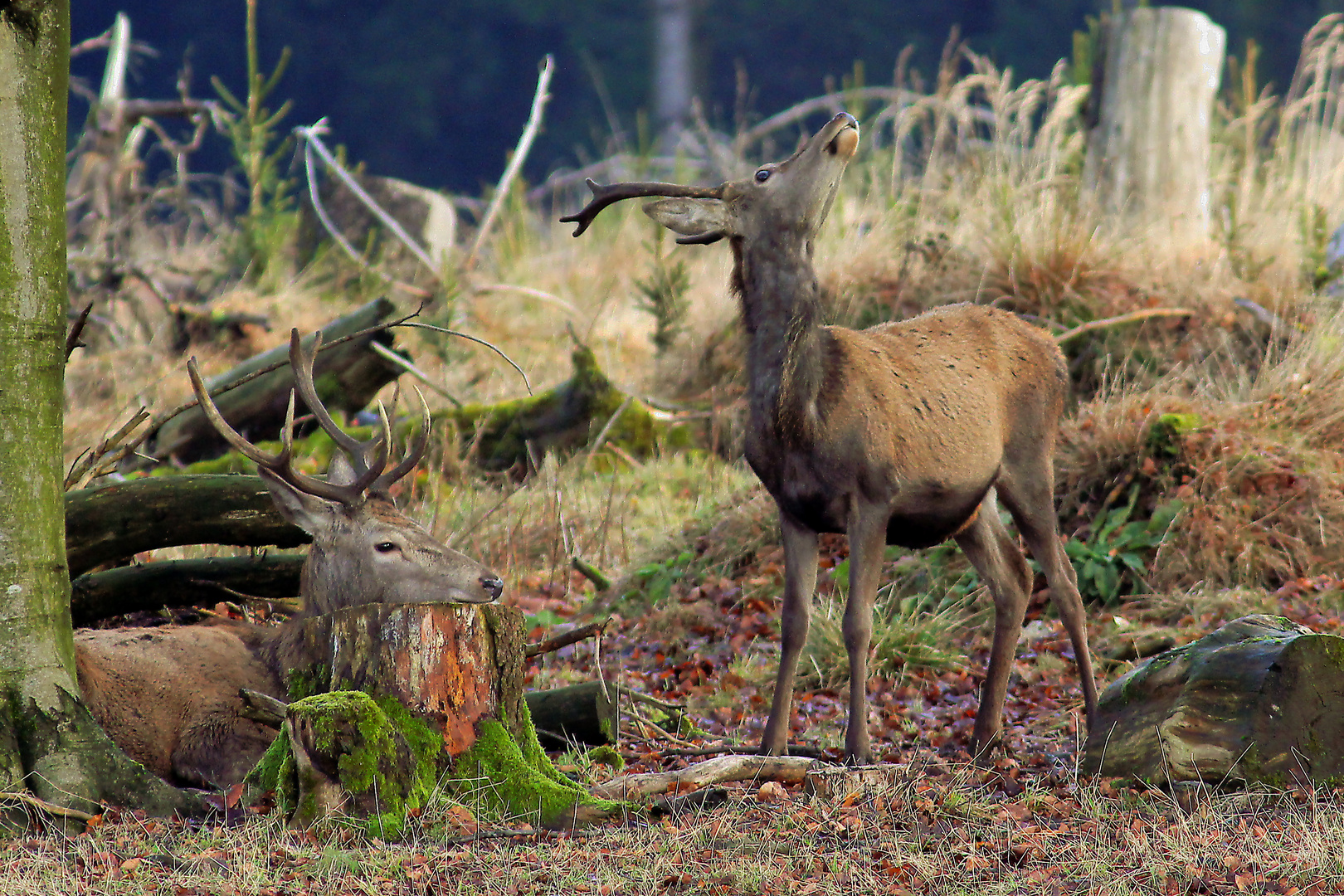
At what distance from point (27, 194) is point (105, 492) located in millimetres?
1494

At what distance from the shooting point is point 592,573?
770 cm

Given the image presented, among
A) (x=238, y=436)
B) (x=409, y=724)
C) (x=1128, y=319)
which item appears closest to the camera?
(x=409, y=724)

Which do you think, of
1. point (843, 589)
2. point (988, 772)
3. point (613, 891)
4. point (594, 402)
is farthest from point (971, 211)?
point (613, 891)

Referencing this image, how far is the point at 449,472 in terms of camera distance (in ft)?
30.2

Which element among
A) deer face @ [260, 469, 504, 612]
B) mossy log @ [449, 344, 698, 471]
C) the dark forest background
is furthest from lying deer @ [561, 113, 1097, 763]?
the dark forest background

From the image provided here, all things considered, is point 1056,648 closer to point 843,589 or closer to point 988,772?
point 843,589

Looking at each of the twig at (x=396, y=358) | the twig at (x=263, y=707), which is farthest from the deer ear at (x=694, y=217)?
the twig at (x=396, y=358)

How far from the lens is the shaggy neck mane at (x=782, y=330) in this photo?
4996mm

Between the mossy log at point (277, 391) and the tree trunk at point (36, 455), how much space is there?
4305 mm

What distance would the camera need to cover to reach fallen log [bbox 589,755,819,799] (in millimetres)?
4316

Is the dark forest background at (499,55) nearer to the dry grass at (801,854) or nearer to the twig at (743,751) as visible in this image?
the twig at (743,751)

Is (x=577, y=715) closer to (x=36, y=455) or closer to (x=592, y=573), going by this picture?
(x=36, y=455)

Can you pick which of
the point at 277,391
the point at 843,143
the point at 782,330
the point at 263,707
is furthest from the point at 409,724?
the point at 277,391

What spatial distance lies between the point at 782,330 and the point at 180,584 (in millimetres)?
2685
